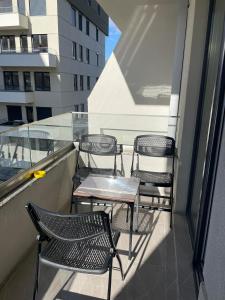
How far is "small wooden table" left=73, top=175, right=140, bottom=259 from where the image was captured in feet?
6.21

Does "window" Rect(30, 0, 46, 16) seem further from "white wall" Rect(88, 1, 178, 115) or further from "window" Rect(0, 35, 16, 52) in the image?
"white wall" Rect(88, 1, 178, 115)

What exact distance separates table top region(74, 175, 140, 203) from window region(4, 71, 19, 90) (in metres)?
11.8

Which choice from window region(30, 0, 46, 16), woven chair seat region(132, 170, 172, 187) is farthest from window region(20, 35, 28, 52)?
woven chair seat region(132, 170, 172, 187)

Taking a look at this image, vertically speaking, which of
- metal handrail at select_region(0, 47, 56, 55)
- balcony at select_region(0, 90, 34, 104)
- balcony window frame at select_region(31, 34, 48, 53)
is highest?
balcony window frame at select_region(31, 34, 48, 53)

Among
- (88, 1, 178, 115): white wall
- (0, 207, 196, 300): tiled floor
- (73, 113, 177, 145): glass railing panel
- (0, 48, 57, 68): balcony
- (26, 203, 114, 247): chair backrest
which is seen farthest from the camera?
(0, 48, 57, 68): balcony

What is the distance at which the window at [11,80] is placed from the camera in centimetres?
1224

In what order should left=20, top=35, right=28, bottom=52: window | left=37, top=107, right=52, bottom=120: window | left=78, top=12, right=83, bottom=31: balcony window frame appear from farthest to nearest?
left=78, top=12, right=83, bottom=31: balcony window frame, left=37, top=107, right=52, bottom=120: window, left=20, top=35, right=28, bottom=52: window

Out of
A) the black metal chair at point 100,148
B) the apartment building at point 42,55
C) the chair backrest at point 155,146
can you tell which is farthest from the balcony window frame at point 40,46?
the chair backrest at point 155,146

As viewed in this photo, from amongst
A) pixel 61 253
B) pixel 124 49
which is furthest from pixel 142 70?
pixel 61 253

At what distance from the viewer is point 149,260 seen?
82.9 inches

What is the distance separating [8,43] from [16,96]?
8.47 feet

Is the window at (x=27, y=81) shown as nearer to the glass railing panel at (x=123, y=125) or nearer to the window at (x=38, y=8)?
the window at (x=38, y=8)

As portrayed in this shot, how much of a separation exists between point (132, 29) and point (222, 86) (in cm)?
373

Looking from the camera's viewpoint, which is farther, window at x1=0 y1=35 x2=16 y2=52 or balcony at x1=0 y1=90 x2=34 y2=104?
balcony at x1=0 y1=90 x2=34 y2=104
